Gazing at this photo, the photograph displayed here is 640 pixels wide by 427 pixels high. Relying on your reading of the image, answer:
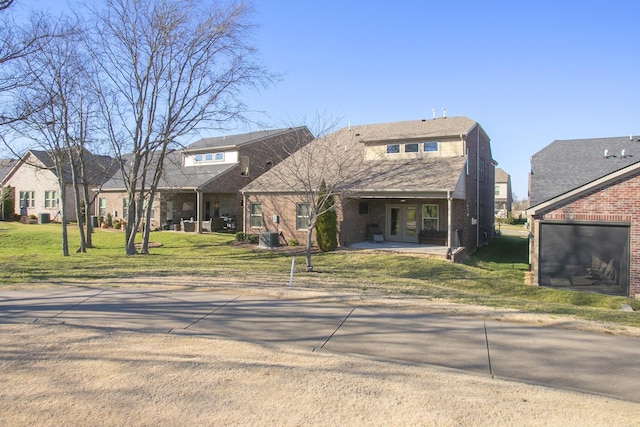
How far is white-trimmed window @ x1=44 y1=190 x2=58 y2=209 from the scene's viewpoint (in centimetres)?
3791

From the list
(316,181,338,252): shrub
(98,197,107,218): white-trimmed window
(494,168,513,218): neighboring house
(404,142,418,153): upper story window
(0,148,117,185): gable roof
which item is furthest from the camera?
(494,168,513,218): neighboring house

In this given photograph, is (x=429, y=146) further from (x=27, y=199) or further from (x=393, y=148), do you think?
(x=27, y=199)

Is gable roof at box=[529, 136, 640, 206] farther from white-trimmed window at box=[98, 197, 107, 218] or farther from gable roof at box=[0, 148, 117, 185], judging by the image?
white-trimmed window at box=[98, 197, 107, 218]

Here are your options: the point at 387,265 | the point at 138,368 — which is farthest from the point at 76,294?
the point at 387,265

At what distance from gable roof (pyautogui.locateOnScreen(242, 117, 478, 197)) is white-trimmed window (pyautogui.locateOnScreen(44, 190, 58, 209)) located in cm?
2306

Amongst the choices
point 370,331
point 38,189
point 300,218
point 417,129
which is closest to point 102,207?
point 38,189

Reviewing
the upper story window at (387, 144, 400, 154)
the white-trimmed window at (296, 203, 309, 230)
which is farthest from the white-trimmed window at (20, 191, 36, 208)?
the upper story window at (387, 144, 400, 154)

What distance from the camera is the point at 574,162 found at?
20.5 metres

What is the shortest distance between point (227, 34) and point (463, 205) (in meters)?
12.8

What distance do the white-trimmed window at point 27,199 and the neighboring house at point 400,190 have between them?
85.7ft

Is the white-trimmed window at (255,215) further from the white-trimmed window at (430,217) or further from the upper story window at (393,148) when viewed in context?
the white-trimmed window at (430,217)

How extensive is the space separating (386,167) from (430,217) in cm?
314

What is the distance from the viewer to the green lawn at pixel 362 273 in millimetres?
10172

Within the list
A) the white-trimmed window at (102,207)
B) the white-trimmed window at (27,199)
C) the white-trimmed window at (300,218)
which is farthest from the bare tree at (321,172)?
the white-trimmed window at (27,199)
